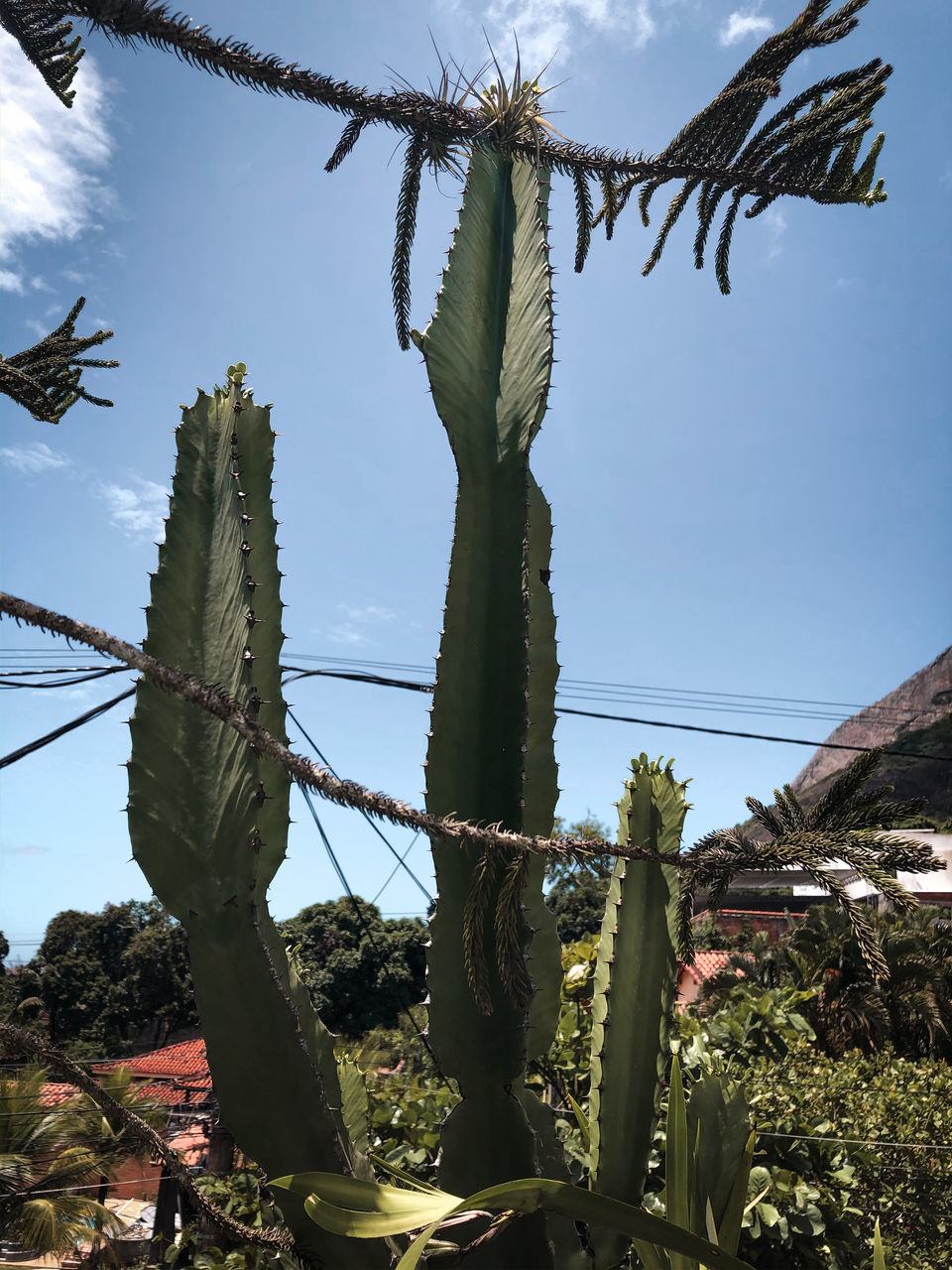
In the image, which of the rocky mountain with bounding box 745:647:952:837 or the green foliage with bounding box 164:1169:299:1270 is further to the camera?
the rocky mountain with bounding box 745:647:952:837

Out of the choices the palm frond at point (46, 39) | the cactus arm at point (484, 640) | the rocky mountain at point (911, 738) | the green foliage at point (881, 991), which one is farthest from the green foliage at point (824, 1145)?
the rocky mountain at point (911, 738)

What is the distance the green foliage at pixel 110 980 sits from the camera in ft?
116

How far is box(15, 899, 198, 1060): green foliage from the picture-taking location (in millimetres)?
35250

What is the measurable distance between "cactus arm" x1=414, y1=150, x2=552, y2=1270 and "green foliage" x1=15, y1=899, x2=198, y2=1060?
3663 cm

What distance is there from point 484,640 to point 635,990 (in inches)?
42.0

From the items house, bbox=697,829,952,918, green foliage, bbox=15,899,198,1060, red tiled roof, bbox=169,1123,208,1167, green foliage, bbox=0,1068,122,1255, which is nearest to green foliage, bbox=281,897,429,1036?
green foliage, bbox=15,899,198,1060

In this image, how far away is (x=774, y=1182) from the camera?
2.73 meters

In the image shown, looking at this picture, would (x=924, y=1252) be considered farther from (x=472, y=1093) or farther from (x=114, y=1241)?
(x=114, y=1241)

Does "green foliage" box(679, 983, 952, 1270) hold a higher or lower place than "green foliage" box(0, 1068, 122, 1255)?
higher

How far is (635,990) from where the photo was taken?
7.11 ft

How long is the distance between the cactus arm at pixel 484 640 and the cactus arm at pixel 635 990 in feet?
1.14

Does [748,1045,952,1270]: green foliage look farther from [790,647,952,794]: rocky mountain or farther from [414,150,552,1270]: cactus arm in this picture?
[790,647,952,794]: rocky mountain

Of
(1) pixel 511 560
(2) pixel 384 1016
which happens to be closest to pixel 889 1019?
(1) pixel 511 560

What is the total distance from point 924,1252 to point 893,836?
12.5 ft
